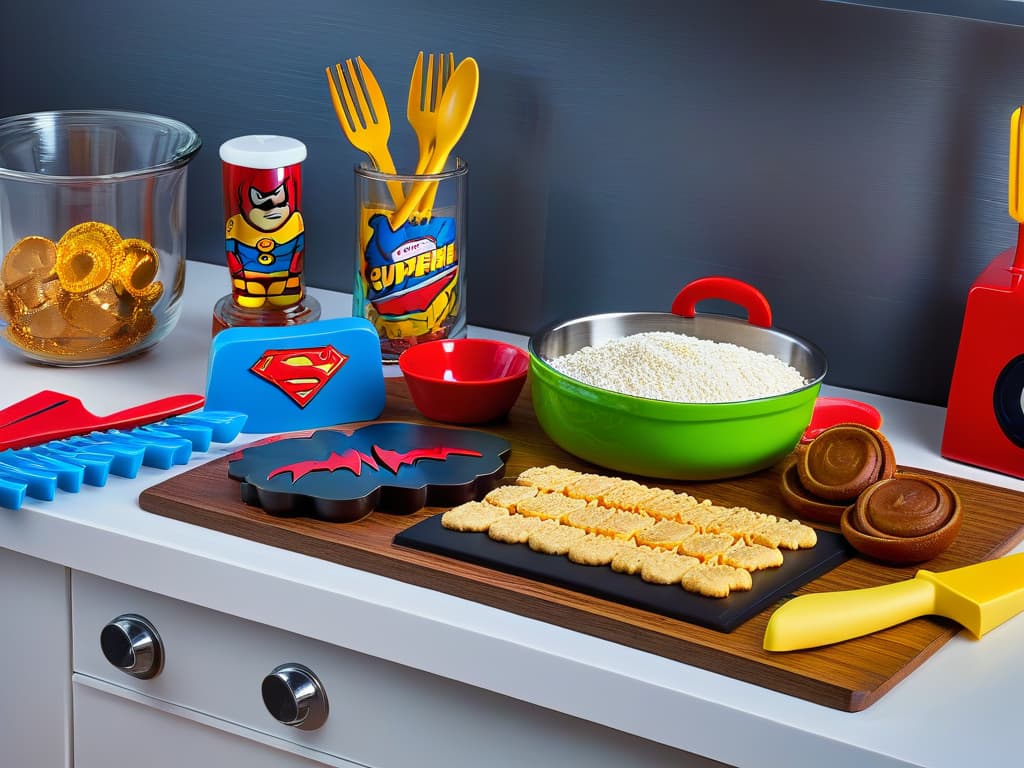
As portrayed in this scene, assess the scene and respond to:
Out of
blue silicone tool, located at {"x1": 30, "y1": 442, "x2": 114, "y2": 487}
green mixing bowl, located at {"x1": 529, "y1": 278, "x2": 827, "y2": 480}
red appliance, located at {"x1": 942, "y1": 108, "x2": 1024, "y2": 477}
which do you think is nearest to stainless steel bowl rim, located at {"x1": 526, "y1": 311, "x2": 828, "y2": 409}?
green mixing bowl, located at {"x1": 529, "y1": 278, "x2": 827, "y2": 480}

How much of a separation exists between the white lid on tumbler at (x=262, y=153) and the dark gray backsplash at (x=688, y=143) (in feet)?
0.60

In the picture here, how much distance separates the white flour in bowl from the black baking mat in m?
0.15

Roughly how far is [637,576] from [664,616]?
0.05 m

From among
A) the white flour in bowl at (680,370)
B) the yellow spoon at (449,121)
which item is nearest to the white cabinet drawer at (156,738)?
the white flour in bowl at (680,370)

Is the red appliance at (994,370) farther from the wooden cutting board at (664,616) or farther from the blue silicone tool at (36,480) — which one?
the blue silicone tool at (36,480)

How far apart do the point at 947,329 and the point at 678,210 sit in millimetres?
286

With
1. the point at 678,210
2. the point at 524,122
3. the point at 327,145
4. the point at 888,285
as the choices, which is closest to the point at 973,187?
the point at 888,285

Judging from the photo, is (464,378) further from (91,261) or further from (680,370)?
(91,261)

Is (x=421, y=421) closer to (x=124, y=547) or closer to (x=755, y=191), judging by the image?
(x=124, y=547)

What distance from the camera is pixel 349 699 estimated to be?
2.86 feet

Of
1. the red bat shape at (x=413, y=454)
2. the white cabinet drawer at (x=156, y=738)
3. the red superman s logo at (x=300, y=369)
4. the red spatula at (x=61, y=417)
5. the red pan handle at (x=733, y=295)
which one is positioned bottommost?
the white cabinet drawer at (x=156, y=738)

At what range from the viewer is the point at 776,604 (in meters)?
0.81

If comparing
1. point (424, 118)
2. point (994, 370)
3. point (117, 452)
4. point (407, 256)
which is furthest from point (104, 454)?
point (994, 370)

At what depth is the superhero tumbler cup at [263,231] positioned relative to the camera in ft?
4.02
